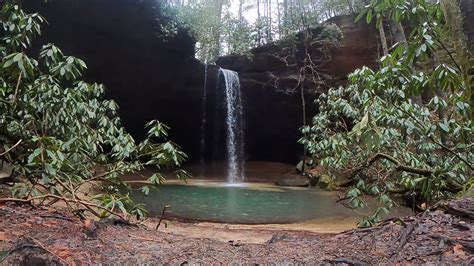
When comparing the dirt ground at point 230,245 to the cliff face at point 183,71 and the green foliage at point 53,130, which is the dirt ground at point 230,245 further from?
the cliff face at point 183,71

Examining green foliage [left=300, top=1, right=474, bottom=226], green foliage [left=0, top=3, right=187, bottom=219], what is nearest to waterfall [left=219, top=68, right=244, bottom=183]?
green foliage [left=300, top=1, right=474, bottom=226]

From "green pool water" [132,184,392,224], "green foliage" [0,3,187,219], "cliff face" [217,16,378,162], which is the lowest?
"green pool water" [132,184,392,224]

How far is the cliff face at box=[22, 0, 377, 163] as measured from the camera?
1262cm

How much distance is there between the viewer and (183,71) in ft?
52.1

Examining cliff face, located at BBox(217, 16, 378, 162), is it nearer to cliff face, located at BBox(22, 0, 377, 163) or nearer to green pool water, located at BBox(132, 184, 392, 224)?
cliff face, located at BBox(22, 0, 377, 163)

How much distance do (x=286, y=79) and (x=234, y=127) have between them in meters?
3.79

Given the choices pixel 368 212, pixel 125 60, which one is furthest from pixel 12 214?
pixel 125 60

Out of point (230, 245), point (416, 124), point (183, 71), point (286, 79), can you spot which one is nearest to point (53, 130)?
point (230, 245)

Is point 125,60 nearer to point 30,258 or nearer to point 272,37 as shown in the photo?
point 272,37

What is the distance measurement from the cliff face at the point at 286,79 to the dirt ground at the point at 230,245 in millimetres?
13589

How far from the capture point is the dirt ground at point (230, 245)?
4.87 ft

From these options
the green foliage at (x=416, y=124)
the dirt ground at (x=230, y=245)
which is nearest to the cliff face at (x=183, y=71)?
the green foliage at (x=416, y=124)

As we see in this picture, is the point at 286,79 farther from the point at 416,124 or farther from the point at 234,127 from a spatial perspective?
the point at 416,124

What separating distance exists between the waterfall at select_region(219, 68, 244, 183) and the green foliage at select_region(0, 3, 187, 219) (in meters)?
13.2
